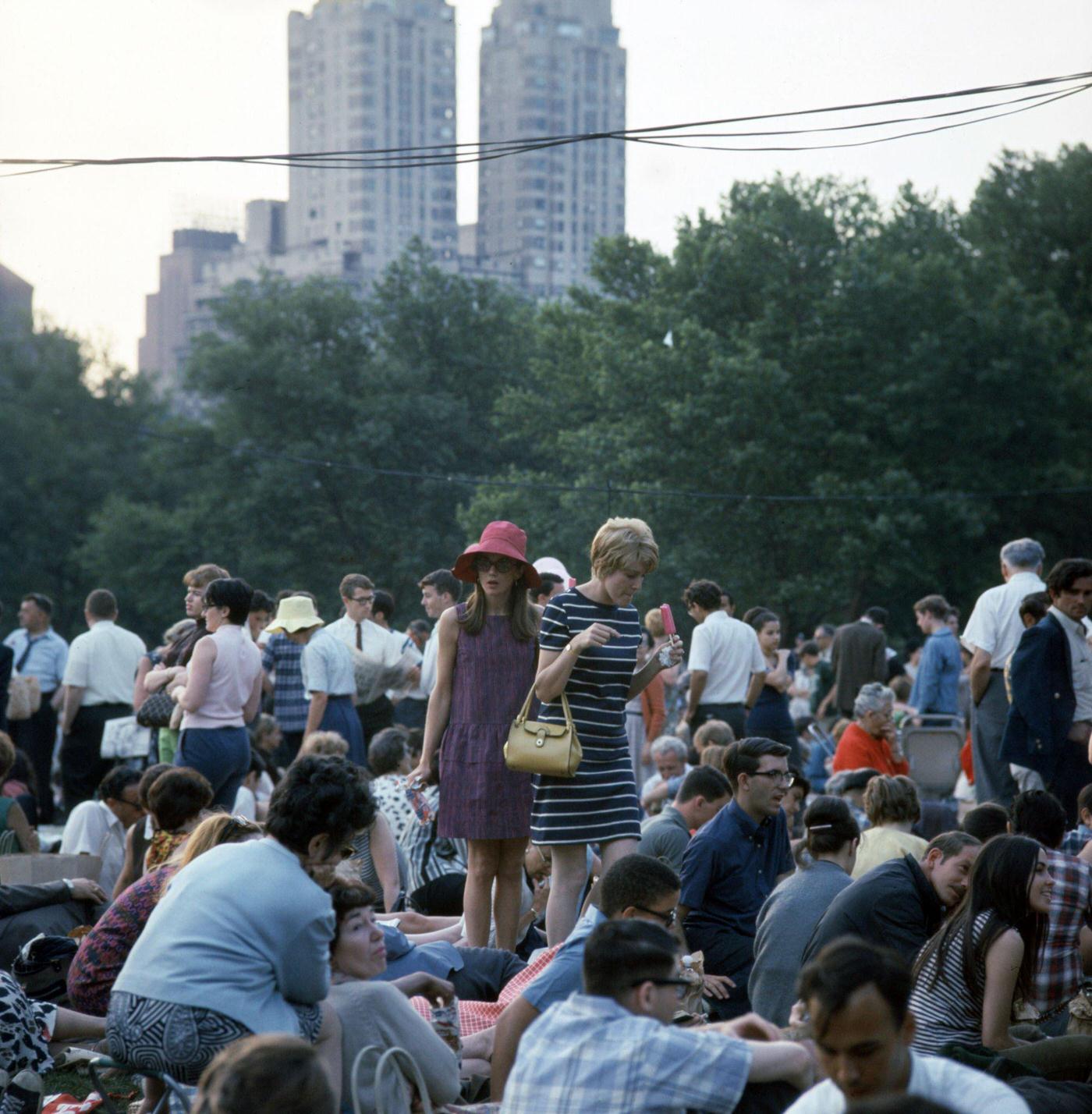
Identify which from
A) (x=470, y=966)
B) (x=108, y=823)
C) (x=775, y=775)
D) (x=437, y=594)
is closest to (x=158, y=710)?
(x=108, y=823)

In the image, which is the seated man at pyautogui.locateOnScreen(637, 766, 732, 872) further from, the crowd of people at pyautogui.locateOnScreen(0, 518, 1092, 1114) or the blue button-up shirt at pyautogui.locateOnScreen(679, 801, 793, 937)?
the blue button-up shirt at pyautogui.locateOnScreen(679, 801, 793, 937)

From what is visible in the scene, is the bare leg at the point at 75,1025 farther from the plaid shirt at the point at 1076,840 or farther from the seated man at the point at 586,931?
the plaid shirt at the point at 1076,840

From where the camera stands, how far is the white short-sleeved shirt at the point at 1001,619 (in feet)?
28.5

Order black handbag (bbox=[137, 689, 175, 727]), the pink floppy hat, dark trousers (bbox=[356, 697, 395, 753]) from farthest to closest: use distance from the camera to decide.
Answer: dark trousers (bbox=[356, 697, 395, 753]) → black handbag (bbox=[137, 689, 175, 727]) → the pink floppy hat

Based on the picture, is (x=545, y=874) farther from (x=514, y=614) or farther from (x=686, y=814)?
(x=514, y=614)

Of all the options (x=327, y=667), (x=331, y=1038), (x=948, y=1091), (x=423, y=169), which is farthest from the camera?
(x=423, y=169)

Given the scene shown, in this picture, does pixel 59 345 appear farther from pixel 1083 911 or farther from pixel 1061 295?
pixel 1083 911

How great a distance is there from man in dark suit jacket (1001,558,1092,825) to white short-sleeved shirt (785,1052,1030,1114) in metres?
4.97

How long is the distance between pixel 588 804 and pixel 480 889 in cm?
70

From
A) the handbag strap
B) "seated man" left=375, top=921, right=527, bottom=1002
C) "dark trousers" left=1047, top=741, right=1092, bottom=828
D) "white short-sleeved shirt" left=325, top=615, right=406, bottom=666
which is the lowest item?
"seated man" left=375, top=921, right=527, bottom=1002

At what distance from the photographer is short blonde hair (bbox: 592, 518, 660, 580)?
5793mm

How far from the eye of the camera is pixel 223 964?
3.78 m

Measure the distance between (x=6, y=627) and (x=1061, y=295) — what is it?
27.9 m

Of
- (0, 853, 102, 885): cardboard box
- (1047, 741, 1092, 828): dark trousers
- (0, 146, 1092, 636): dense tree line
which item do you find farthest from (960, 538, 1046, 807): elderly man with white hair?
(0, 146, 1092, 636): dense tree line
